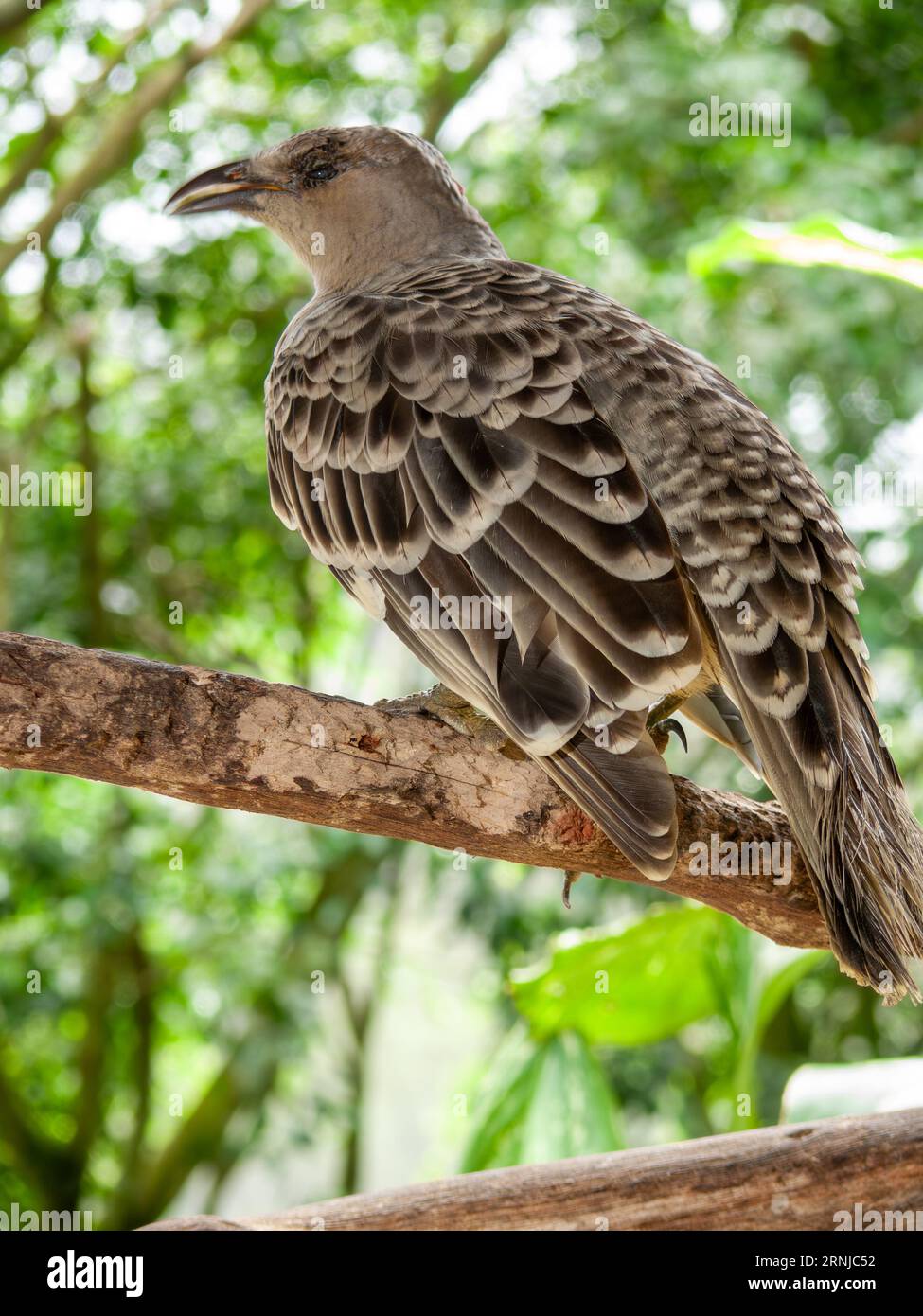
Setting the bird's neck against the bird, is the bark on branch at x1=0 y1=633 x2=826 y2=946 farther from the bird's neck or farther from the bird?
the bird's neck

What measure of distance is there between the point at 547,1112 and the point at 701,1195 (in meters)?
1.19

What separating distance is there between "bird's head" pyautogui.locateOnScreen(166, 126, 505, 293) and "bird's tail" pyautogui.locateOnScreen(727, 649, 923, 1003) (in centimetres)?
124

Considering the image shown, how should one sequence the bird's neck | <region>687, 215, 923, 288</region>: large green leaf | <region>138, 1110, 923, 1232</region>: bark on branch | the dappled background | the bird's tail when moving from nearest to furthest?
1. <region>138, 1110, 923, 1232</region>: bark on branch
2. the bird's tail
3. <region>687, 215, 923, 288</region>: large green leaf
4. the bird's neck
5. the dappled background

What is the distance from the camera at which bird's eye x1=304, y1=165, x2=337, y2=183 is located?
2.60m

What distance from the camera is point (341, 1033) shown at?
639 centimetres

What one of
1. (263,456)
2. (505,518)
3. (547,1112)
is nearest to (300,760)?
(505,518)

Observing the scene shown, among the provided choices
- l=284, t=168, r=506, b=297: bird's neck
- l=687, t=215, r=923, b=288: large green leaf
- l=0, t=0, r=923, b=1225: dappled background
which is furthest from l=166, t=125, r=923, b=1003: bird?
l=0, t=0, r=923, b=1225: dappled background

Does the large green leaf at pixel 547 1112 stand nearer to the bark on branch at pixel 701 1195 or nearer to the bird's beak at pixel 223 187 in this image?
the bark on branch at pixel 701 1195

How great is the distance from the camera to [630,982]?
2795 millimetres

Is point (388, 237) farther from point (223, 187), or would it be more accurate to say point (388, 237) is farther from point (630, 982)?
point (630, 982)

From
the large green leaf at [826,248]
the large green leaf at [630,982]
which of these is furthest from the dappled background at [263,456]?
the large green leaf at [826,248]

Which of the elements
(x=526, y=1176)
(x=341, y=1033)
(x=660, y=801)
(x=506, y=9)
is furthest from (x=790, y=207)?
(x=341, y=1033)

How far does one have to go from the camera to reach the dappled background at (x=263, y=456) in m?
4.12

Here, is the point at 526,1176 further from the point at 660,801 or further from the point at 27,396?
the point at 27,396
